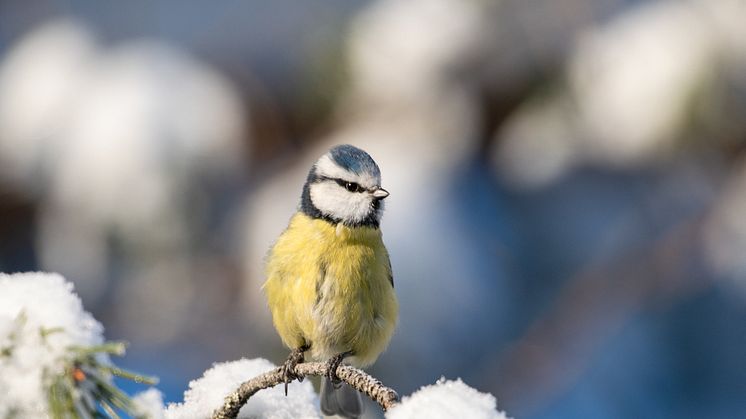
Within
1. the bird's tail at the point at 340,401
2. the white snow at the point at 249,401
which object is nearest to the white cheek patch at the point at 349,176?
the bird's tail at the point at 340,401

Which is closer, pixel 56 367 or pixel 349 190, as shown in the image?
pixel 56 367

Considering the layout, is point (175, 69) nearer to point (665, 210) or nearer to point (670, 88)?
point (670, 88)

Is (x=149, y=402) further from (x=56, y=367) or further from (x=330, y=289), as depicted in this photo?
(x=330, y=289)

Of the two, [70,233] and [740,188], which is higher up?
[740,188]

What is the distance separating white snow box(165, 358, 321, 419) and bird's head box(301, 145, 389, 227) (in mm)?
453

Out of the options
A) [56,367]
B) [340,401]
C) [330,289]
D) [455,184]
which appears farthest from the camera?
[455,184]

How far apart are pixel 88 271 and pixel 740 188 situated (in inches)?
67.7

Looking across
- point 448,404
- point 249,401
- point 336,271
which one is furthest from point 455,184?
point 448,404

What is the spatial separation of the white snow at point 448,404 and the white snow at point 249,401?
210 millimetres

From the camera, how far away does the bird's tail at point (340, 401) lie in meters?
1.22

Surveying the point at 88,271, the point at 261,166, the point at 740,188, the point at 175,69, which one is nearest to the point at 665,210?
the point at 740,188

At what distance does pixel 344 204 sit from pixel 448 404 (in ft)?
2.30

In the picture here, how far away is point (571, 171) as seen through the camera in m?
2.13

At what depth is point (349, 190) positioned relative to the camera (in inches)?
43.9
